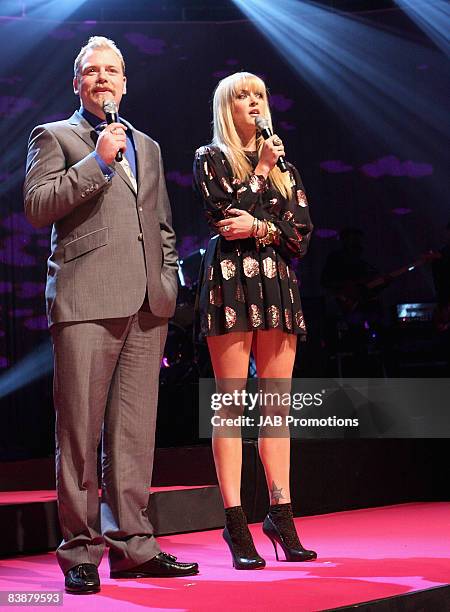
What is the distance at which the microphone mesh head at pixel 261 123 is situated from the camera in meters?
2.57

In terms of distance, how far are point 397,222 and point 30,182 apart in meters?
4.98

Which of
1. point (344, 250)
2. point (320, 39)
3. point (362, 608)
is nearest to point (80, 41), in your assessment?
point (320, 39)

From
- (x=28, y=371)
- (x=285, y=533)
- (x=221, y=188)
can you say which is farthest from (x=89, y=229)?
(x=28, y=371)

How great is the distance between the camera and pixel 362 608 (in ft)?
6.16

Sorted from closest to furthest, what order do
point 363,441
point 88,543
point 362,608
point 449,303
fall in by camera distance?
point 362,608 < point 88,543 < point 363,441 < point 449,303

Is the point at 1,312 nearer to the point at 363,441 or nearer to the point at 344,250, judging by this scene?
the point at 344,250

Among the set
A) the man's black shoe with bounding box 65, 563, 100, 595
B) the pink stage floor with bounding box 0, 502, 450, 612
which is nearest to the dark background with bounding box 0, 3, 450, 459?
the pink stage floor with bounding box 0, 502, 450, 612

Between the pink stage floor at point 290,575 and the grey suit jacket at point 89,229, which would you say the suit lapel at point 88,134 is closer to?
the grey suit jacket at point 89,229

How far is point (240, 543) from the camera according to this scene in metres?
2.45

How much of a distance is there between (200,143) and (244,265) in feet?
15.3

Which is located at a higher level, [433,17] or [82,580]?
[433,17]

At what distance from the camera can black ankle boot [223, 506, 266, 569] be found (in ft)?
7.91

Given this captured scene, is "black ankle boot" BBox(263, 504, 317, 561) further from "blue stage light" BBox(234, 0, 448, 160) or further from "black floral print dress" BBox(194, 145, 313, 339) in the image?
"blue stage light" BBox(234, 0, 448, 160)

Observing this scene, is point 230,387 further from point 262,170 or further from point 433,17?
point 433,17
